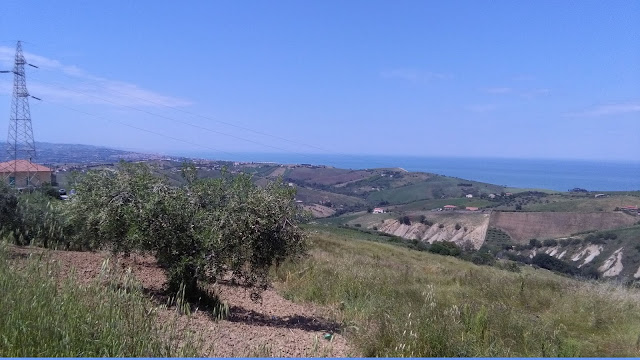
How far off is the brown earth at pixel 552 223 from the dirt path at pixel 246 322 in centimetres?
6220

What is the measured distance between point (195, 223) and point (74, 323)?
401 centimetres

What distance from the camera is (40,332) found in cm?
350

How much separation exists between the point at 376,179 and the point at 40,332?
5195 inches

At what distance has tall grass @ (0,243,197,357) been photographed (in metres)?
3.44

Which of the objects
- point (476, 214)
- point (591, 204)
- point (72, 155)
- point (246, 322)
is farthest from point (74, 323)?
point (591, 204)

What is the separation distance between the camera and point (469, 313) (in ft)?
26.0

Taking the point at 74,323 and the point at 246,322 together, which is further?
the point at 246,322

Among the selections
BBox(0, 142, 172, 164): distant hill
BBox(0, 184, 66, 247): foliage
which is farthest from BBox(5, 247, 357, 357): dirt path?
BBox(0, 142, 172, 164): distant hill

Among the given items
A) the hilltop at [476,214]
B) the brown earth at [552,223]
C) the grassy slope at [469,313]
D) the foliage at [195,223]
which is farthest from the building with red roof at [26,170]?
the brown earth at [552,223]

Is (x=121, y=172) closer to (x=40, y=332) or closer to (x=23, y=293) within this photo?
(x=23, y=293)

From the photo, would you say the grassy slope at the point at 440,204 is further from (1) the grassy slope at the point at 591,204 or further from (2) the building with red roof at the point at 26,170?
(2) the building with red roof at the point at 26,170

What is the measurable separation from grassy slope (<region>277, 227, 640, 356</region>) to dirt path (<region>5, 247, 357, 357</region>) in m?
0.48

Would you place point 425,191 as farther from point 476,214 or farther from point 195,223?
point 195,223

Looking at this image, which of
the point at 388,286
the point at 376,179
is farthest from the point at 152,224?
the point at 376,179
